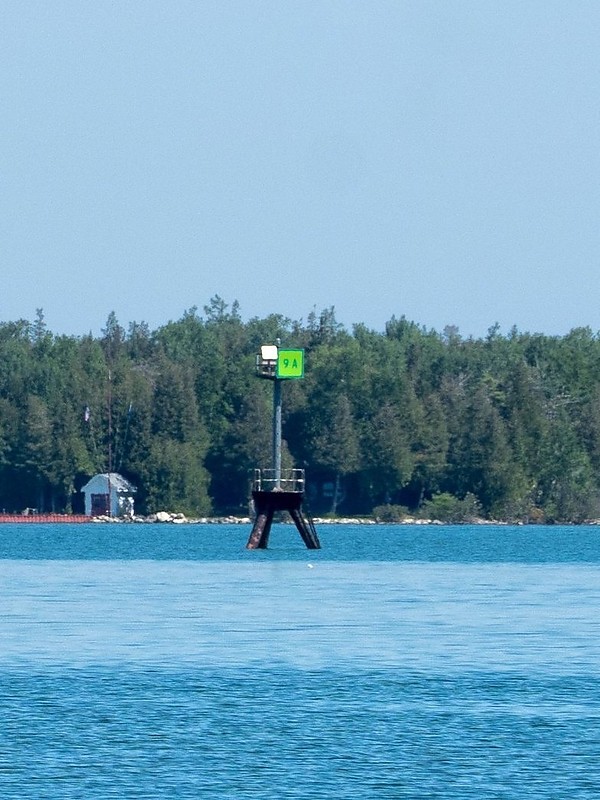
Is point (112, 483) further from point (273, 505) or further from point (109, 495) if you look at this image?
point (273, 505)

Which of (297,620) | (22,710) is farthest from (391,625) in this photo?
(22,710)

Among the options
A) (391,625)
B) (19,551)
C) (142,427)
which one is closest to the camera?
(391,625)

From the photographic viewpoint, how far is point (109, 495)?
7407 inches

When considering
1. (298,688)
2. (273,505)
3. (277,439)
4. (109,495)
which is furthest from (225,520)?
(298,688)

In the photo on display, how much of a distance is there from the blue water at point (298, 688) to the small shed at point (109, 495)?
10820cm

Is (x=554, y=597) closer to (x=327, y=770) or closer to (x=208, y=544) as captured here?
(x=327, y=770)

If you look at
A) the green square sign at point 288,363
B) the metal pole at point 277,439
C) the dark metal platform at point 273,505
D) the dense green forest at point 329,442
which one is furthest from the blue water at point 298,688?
the dense green forest at point 329,442

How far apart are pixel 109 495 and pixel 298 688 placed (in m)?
148

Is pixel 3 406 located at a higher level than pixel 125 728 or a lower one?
higher

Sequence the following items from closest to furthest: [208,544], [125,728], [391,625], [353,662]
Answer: [125,728]
[353,662]
[391,625]
[208,544]

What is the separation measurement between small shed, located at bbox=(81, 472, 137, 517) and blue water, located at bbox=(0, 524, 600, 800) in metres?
108

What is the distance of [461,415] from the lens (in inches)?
7470

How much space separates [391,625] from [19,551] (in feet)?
197

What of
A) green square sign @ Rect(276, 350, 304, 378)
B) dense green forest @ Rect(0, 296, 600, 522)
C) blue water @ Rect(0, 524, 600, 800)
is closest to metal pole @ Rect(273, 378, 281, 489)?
green square sign @ Rect(276, 350, 304, 378)
